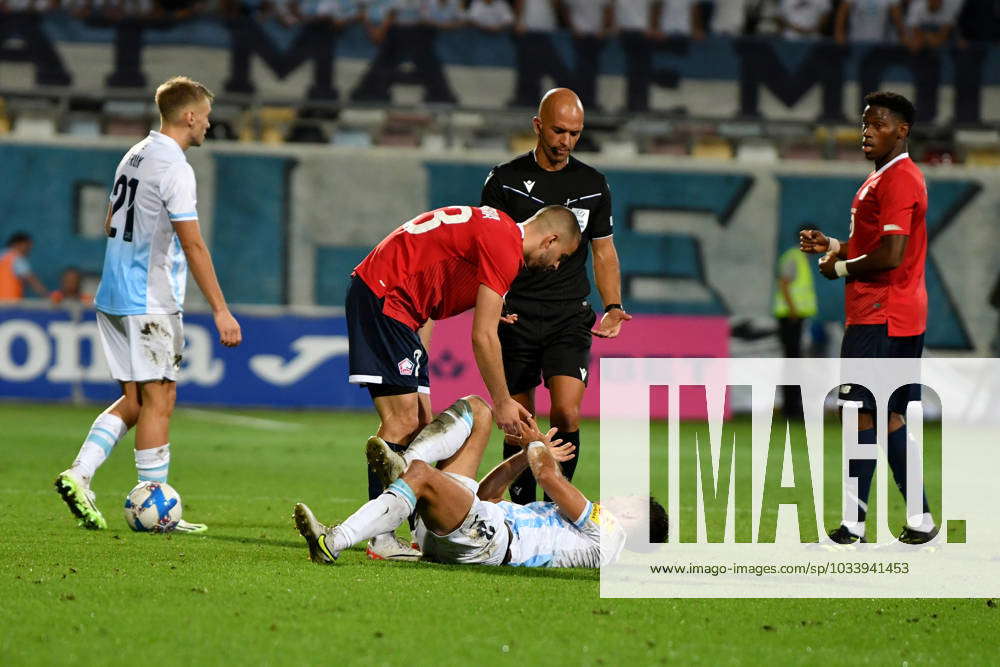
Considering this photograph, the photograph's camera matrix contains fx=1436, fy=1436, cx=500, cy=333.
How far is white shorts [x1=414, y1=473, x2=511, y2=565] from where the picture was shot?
6.46 metres

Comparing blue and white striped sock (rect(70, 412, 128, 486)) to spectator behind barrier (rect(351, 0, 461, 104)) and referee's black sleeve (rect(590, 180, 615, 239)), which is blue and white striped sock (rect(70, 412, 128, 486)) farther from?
spectator behind barrier (rect(351, 0, 461, 104))

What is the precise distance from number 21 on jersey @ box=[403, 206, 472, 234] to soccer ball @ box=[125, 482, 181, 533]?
6.44ft

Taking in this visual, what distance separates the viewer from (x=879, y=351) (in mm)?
7484

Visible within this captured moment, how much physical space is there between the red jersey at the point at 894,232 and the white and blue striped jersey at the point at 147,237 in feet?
11.7

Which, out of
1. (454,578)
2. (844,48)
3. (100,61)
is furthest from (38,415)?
(844,48)

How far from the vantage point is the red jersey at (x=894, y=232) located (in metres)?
7.39

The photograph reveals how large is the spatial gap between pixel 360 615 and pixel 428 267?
214 cm

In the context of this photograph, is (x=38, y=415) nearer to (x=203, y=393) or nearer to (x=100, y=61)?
(x=203, y=393)

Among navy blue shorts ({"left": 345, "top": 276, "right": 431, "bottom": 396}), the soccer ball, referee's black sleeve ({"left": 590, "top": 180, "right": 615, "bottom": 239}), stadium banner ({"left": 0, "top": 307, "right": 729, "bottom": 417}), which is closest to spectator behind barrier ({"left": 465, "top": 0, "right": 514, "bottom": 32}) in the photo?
stadium banner ({"left": 0, "top": 307, "right": 729, "bottom": 417})

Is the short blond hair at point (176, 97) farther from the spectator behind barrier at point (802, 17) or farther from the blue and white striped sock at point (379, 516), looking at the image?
the spectator behind barrier at point (802, 17)

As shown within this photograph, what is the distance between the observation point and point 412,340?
22.9 ft

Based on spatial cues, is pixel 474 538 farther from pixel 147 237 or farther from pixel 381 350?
pixel 147 237

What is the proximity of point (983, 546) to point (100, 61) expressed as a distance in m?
17.3

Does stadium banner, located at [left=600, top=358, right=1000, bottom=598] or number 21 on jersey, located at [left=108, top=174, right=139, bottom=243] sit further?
number 21 on jersey, located at [left=108, top=174, right=139, bottom=243]
